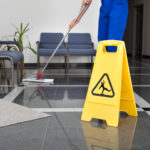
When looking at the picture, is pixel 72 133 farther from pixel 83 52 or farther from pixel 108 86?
pixel 83 52

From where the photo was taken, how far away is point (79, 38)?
17.4 feet

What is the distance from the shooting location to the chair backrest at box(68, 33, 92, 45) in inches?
208

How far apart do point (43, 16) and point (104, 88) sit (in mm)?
4060

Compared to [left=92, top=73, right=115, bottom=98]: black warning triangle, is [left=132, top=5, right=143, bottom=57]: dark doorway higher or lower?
higher

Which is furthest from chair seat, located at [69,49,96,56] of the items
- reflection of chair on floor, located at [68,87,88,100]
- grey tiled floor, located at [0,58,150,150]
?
grey tiled floor, located at [0,58,150,150]

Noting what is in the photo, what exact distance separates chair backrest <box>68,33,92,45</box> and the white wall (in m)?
0.17

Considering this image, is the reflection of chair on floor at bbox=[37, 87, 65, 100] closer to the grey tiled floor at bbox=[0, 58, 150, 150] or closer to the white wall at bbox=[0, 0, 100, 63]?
the grey tiled floor at bbox=[0, 58, 150, 150]

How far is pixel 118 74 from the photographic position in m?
1.62

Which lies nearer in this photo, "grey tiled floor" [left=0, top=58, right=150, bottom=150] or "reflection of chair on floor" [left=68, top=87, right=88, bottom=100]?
"grey tiled floor" [left=0, top=58, right=150, bottom=150]

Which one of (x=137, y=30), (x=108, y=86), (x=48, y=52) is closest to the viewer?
(x=108, y=86)

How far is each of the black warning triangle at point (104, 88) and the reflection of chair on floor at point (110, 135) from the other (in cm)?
20

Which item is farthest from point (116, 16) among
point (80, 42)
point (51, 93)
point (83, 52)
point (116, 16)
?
point (80, 42)

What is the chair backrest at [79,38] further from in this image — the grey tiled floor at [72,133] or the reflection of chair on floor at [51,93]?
the grey tiled floor at [72,133]

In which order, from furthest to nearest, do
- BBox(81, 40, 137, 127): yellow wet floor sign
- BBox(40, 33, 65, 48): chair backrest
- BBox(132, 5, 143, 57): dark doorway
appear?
BBox(132, 5, 143, 57): dark doorway
BBox(40, 33, 65, 48): chair backrest
BBox(81, 40, 137, 127): yellow wet floor sign
